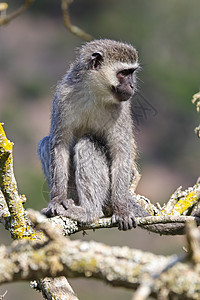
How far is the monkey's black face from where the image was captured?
597 cm

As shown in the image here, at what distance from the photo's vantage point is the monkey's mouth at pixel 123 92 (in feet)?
19.6

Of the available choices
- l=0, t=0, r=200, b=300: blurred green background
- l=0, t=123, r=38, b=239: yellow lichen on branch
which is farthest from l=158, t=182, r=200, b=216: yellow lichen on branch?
l=0, t=0, r=200, b=300: blurred green background

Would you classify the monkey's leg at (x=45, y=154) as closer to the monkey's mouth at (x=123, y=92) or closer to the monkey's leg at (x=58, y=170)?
the monkey's leg at (x=58, y=170)

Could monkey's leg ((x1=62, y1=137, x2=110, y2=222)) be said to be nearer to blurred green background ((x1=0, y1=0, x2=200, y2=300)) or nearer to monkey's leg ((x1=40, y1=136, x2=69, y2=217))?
monkey's leg ((x1=40, y1=136, x2=69, y2=217))

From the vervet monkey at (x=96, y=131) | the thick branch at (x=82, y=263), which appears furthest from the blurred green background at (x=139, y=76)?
the thick branch at (x=82, y=263)

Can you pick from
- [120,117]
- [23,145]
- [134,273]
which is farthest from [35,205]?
[134,273]

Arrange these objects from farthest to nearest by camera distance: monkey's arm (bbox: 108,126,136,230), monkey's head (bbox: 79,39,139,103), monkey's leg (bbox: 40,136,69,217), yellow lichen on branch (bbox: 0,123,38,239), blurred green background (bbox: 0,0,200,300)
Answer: blurred green background (bbox: 0,0,200,300) < monkey's head (bbox: 79,39,139,103) < monkey's leg (bbox: 40,136,69,217) < monkey's arm (bbox: 108,126,136,230) < yellow lichen on branch (bbox: 0,123,38,239)

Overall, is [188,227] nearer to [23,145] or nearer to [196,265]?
[196,265]

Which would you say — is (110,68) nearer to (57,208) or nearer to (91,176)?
(91,176)

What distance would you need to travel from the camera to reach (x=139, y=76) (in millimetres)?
16922

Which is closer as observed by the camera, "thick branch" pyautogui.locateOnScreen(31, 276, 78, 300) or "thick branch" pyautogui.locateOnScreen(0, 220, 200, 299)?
"thick branch" pyautogui.locateOnScreen(0, 220, 200, 299)

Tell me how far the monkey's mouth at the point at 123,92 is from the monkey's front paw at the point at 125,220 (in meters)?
1.18

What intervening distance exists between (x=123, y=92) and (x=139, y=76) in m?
11.1

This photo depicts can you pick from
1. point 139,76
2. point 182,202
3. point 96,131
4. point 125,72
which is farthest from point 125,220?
point 139,76
